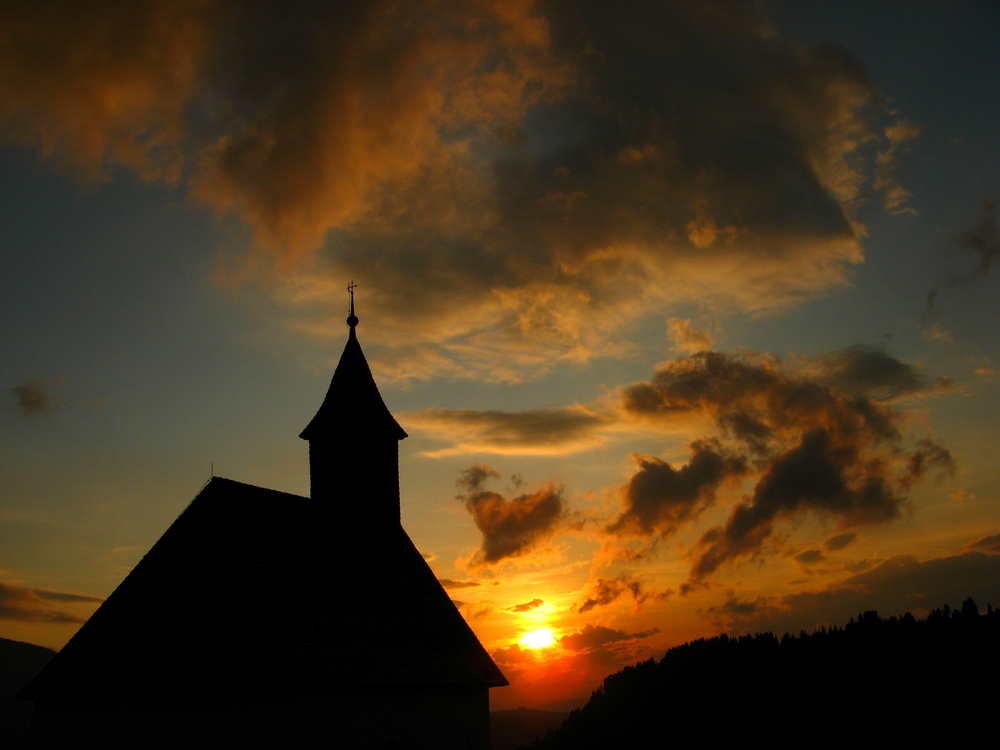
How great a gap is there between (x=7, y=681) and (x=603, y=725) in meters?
122

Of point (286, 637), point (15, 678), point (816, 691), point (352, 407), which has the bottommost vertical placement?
point (15, 678)

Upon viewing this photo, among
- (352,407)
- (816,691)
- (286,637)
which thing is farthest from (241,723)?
(816,691)

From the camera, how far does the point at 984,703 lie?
24625 millimetres

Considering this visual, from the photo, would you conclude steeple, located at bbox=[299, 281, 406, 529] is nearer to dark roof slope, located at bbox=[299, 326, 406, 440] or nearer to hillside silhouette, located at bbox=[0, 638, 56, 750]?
dark roof slope, located at bbox=[299, 326, 406, 440]

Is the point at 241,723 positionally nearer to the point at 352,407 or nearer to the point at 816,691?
the point at 352,407

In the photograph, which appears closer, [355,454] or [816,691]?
[355,454]

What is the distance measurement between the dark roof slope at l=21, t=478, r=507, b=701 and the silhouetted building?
0.05 m

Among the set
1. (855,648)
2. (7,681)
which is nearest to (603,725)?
(855,648)

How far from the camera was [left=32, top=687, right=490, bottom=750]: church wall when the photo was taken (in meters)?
19.5

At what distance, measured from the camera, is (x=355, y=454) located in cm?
3066

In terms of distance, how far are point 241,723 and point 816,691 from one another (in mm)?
38964

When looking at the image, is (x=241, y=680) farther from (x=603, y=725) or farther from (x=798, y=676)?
(x=603, y=725)

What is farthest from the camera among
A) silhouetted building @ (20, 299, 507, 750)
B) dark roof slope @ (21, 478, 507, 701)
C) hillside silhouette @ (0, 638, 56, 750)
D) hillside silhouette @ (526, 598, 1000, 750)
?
hillside silhouette @ (0, 638, 56, 750)

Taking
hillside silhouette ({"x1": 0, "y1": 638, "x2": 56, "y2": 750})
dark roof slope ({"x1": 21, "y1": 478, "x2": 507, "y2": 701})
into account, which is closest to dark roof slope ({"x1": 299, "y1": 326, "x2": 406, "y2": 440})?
dark roof slope ({"x1": 21, "y1": 478, "x2": 507, "y2": 701})
